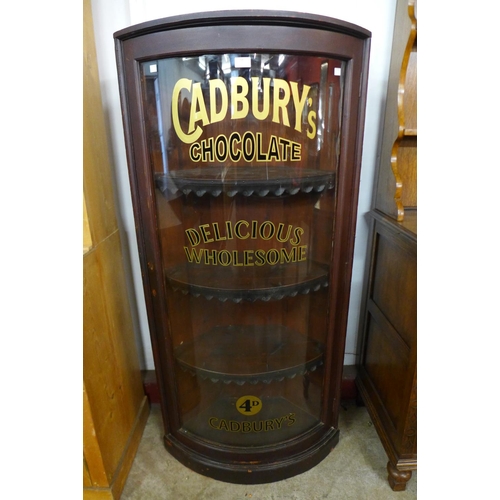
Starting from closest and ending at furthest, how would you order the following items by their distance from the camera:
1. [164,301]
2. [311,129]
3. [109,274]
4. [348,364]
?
[311,129] < [164,301] < [109,274] < [348,364]

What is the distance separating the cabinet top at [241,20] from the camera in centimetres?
74

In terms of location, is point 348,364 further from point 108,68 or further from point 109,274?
point 108,68

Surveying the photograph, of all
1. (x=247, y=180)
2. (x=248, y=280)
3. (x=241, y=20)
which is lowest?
(x=248, y=280)

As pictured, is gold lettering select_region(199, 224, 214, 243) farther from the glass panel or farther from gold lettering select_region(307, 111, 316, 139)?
gold lettering select_region(307, 111, 316, 139)

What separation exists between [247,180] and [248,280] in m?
0.29

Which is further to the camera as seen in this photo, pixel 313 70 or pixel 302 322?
pixel 302 322

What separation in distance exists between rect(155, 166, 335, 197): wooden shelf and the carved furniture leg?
2.98 ft

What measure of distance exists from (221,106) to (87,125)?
416mm

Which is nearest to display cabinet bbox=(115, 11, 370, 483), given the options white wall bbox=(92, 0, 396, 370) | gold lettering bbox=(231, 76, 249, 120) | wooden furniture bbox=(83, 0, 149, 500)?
gold lettering bbox=(231, 76, 249, 120)

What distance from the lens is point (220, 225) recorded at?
0.99 m

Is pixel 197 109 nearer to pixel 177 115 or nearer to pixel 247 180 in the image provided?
pixel 177 115

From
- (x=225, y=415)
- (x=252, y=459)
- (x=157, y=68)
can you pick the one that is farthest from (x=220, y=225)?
(x=252, y=459)

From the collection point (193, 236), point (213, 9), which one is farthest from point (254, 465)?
point (213, 9)

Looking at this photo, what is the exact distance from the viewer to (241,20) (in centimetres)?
75
